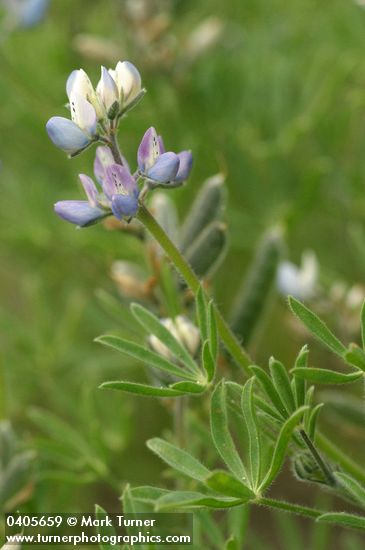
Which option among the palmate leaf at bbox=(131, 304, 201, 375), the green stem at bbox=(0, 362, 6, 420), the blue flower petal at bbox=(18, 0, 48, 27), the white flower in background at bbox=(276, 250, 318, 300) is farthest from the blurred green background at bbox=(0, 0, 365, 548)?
the palmate leaf at bbox=(131, 304, 201, 375)

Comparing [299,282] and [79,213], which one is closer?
[79,213]

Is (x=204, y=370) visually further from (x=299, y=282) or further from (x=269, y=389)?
(x=299, y=282)

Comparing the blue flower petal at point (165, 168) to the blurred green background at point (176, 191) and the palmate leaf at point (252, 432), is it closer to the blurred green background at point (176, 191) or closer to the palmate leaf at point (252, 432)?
the palmate leaf at point (252, 432)

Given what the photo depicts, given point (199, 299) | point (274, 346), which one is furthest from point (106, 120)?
point (274, 346)

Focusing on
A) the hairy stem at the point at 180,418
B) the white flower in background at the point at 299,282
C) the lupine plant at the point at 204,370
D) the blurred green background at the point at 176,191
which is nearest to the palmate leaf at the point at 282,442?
the lupine plant at the point at 204,370

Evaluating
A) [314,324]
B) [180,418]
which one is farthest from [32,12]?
[314,324]

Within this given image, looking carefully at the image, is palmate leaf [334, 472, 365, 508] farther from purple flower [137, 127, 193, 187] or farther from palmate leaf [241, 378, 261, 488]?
purple flower [137, 127, 193, 187]
